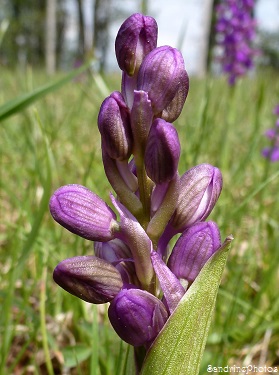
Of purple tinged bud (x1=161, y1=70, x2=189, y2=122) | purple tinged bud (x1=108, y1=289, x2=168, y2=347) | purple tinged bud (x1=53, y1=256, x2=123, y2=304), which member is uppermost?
purple tinged bud (x1=161, y1=70, x2=189, y2=122)

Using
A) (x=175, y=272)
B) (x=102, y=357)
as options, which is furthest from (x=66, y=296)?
(x=175, y=272)

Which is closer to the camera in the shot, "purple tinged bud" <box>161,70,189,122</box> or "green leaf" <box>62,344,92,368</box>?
"purple tinged bud" <box>161,70,189,122</box>

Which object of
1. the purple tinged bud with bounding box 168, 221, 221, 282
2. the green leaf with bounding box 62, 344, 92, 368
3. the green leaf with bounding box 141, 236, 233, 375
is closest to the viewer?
the green leaf with bounding box 141, 236, 233, 375

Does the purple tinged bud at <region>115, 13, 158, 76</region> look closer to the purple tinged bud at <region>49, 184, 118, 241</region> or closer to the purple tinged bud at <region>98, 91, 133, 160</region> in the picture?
the purple tinged bud at <region>98, 91, 133, 160</region>

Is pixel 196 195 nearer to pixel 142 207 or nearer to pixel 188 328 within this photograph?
pixel 142 207

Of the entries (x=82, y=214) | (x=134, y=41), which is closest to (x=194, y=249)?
(x=82, y=214)

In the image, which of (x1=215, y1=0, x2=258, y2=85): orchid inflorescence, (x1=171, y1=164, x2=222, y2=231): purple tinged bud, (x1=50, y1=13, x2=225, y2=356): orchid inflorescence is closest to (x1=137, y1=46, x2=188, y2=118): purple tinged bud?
(x1=50, y1=13, x2=225, y2=356): orchid inflorescence

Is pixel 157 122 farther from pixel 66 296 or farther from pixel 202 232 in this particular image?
pixel 66 296

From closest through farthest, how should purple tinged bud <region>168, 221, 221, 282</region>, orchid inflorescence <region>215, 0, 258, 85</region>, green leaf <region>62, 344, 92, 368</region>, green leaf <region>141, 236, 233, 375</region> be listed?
green leaf <region>141, 236, 233, 375</region>, purple tinged bud <region>168, 221, 221, 282</region>, green leaf <region>62, 344, 92, 368</region>, orchid inflorescence <region>215, 0, 258, 85</region>
